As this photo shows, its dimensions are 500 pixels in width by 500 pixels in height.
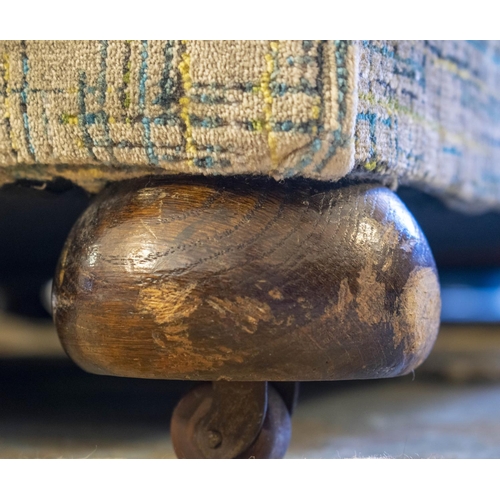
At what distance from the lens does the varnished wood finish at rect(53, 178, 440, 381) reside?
402mm

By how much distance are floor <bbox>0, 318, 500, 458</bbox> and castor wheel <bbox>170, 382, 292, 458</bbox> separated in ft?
0.42

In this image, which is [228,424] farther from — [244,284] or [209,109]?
[209,109]

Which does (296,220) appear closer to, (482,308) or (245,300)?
(245,300)

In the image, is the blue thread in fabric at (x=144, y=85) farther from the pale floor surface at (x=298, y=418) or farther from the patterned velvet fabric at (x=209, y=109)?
the pale floor surface at (x=298, y=418)

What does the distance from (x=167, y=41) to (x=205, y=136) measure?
0.07m

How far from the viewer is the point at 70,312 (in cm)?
45

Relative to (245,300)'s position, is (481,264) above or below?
below

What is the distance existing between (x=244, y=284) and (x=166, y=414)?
447 millimetres

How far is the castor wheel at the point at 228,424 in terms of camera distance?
49 centimetres

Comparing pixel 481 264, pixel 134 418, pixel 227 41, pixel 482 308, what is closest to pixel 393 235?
pixel 227 41

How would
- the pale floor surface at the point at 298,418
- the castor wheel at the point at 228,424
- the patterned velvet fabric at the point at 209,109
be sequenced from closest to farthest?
the patterned velvet fabric at the point at 209,109
the castor wheel at the point at 228,424
the pale floor surface at the point at 298,418

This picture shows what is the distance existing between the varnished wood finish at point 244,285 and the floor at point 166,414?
188mm

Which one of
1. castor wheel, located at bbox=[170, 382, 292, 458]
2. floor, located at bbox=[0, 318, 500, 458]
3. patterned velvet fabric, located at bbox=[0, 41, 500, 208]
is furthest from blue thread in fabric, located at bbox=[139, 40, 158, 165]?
floor, located at bbox=[0, 318, 500, 458]

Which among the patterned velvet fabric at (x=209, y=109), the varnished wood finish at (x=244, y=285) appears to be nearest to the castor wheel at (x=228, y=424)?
the varnished wood finish at (x=244, y=285)
